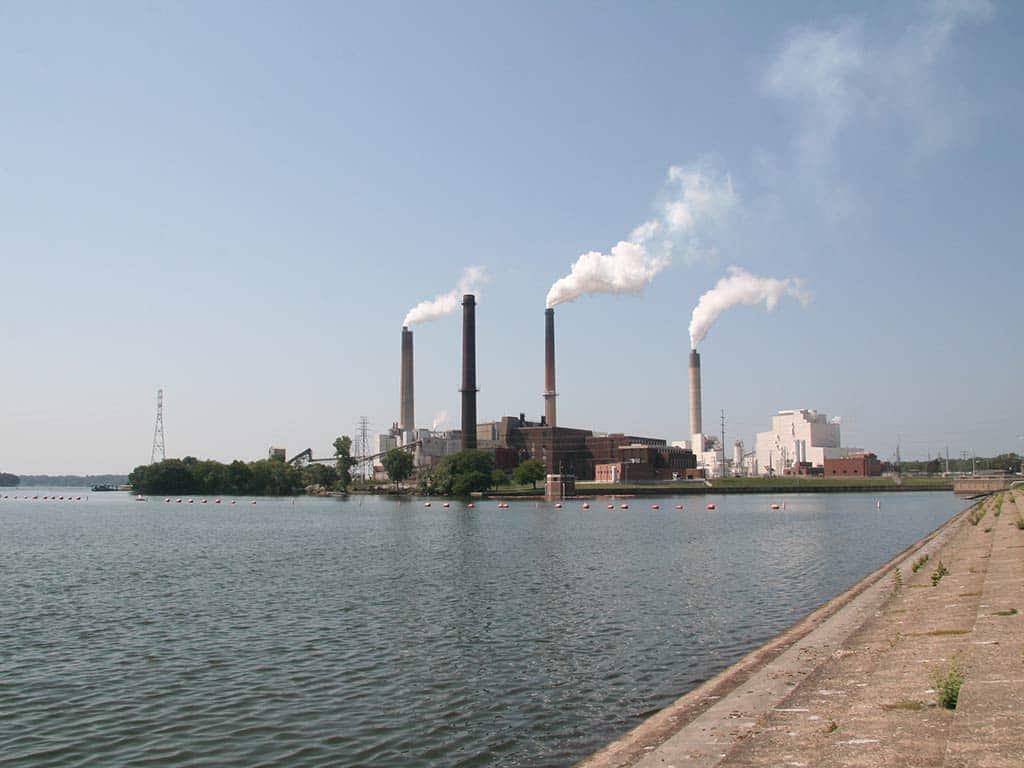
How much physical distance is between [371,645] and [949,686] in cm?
1607

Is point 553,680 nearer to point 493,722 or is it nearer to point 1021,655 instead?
point 493,722

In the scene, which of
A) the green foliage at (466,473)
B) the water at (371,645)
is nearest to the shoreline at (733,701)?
the water at (371,645)

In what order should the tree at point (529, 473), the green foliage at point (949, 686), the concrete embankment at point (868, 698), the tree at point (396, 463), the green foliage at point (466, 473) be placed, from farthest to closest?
the tree at point (396, 463) < the tree at point (529, 473) < the green foliage at point (466, 473) < the green foliage at point (949, 686) < the concrete embankment at point (868, 698)

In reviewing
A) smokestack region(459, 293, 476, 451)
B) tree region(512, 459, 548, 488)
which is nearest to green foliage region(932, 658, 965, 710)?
smokestack region(459, 293, 476, 451)

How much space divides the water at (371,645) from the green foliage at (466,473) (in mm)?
112328

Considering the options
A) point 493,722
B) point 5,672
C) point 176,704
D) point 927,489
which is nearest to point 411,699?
point 493,722

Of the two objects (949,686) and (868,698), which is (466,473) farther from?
(949,686)

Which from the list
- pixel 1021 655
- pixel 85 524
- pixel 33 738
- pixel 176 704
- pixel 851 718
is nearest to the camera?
pixel 851 718

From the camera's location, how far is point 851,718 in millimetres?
12516

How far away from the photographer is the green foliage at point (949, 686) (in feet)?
40.9

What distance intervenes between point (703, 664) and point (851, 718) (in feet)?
31.3

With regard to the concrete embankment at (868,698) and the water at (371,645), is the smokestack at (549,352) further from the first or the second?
the concrete embankment at (868,698)

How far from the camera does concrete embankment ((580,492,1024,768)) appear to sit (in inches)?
418

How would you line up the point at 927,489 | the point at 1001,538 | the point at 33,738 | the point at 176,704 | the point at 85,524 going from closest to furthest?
the point at 33,738 → the point at 176,704 → the point at 1001,538 → the point at 85,524 → the point at 927,489
